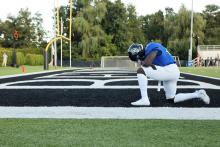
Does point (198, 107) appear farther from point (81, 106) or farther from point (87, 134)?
point (87, 134)

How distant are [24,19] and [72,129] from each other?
230 ft

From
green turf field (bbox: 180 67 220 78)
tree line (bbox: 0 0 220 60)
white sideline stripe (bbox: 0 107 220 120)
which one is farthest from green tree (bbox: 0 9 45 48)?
white sideline stripe (bbox: 0 107 220 120)

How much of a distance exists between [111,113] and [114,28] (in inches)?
2203

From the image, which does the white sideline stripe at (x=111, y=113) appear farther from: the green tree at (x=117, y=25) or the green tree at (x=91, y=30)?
the green tree at (x=117, y=25)

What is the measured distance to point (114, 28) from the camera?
61688mm

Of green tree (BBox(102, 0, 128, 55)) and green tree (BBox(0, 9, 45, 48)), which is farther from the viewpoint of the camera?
green tree (BBox(0, 9, 45, 48))

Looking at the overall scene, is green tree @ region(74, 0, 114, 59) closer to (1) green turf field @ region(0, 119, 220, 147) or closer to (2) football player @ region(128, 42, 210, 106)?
(2) football player @ region(128, 42, 210, 106)

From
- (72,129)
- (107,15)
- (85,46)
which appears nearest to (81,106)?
(72,129)

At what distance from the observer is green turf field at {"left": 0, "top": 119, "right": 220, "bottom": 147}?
407 cm

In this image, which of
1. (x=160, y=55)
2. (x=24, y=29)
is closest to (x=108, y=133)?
(x=160, y=55)

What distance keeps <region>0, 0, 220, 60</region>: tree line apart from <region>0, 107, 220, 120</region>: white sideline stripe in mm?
46752

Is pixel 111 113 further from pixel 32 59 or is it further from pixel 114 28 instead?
pixel 114 28

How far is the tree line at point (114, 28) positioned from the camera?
5422 centimetres

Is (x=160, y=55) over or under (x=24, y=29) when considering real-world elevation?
under
